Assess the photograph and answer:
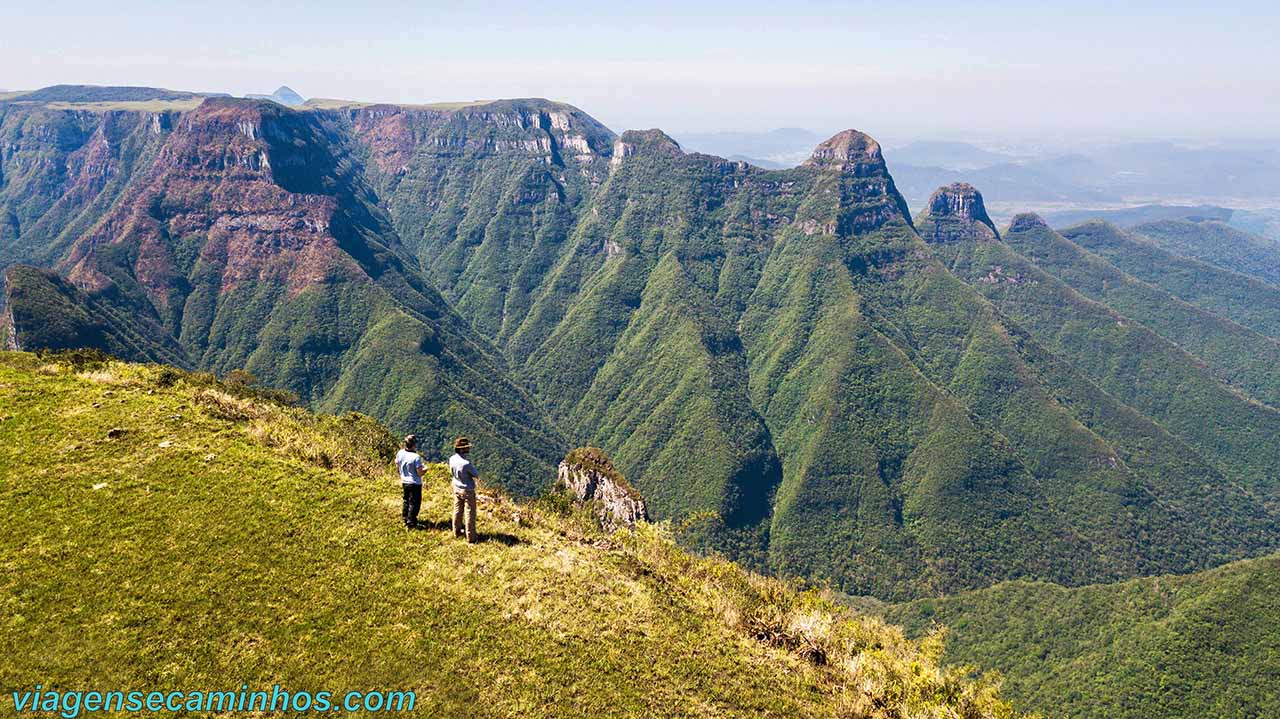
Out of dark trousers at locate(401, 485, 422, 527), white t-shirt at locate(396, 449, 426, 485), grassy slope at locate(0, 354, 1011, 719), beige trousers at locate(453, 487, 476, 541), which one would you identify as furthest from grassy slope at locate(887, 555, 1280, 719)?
white t-shirt at locate(396, 449, 426, 485)

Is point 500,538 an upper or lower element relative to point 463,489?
lower

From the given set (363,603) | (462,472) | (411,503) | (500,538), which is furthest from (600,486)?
(363,603)

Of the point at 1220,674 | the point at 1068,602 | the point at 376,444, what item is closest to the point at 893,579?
the point at 1068,602

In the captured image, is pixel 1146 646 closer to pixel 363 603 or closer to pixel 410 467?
pixel 410 467

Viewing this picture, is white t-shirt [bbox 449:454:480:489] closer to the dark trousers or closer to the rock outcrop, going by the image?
the dark trousers

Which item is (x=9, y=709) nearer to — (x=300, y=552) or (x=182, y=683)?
(x=182, y=683)

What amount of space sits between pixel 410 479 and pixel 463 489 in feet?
5.94

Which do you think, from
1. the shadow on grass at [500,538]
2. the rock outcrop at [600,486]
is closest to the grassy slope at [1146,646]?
the rock outcrop at [600,486]

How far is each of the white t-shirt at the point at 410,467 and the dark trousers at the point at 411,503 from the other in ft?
0.87

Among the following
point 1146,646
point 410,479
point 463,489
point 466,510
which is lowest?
point 1146,646

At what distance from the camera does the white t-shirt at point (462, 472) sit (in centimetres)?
1755

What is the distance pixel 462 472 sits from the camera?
58.3ft

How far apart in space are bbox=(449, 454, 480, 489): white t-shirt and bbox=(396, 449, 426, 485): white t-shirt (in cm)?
110

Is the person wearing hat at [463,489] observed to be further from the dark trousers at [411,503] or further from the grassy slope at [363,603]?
the dark trousers at [411,503]
